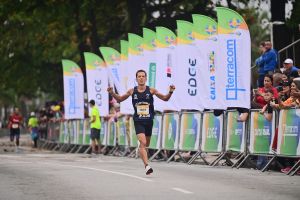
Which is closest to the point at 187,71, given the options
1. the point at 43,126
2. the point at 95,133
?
the point at 95,133

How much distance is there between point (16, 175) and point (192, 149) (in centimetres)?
688

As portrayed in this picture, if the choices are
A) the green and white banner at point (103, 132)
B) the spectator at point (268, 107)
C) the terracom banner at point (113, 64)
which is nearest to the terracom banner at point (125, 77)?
the terracom banner at point (113, 64)

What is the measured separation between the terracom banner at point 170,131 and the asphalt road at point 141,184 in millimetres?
4453

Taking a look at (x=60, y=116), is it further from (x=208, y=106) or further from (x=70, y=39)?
(x=208, y=106)

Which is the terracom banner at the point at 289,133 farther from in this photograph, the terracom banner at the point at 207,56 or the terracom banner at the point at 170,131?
the terracom banner at the point at 170,131

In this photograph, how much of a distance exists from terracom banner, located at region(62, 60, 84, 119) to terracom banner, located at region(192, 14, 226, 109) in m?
12.9

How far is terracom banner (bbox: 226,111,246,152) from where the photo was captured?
2150 cm

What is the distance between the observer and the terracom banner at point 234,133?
70.5 feet

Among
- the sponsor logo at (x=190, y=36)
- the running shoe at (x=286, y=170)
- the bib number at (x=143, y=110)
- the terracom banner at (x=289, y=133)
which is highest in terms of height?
the sponsor logo at (x=190, y=36)

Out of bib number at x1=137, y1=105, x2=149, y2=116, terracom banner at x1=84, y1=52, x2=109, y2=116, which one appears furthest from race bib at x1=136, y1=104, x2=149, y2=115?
terracom banner at x1=84, y1=52, x2=109, y2=116

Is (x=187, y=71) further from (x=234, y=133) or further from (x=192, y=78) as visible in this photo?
(x=234, y=133)

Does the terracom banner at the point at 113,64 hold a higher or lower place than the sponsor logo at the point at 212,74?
higher

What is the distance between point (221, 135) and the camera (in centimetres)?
2245

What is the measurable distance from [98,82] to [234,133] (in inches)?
509
